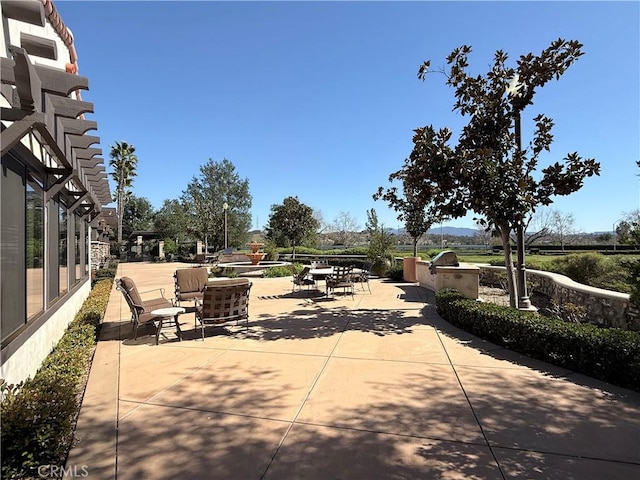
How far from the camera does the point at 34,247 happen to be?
14.9 ft

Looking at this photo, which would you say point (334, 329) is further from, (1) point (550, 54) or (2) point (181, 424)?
(1) point (550, 54)

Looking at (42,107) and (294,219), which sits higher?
(294,219)

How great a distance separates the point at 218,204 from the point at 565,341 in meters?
39.7

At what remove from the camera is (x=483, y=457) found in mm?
2488

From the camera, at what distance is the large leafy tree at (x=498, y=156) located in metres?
6.16

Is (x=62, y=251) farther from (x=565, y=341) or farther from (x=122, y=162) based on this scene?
(x=122, y=162)

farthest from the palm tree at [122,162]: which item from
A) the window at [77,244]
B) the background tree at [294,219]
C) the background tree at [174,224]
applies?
the window at [77,244]

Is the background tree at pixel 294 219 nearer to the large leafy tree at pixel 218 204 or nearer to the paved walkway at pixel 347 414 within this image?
the large leafy tree at pixel 218 204

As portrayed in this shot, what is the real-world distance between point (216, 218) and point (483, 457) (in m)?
38.4

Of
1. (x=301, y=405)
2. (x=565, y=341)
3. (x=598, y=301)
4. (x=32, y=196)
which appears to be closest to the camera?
(x=301, y=405)

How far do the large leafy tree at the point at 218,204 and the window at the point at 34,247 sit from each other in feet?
110

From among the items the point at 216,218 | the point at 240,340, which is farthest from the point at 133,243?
the point at 240,340

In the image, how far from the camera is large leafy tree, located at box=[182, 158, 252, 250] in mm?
38094

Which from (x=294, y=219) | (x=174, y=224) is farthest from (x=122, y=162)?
(x=294, y=219)
